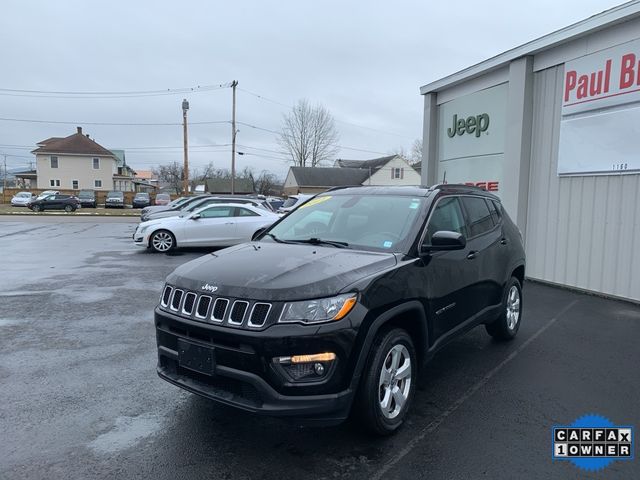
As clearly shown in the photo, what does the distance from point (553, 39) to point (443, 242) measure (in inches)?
282

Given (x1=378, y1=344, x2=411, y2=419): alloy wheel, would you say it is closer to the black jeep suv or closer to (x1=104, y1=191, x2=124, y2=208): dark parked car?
the black jeep suv

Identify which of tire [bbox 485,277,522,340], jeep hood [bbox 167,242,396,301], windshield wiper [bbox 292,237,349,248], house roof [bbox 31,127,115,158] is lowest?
tire [bbox 485,277,522,340]

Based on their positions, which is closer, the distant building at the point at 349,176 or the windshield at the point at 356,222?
the windshield at the point at 356,222

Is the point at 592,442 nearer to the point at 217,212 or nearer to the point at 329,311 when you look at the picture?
the point at 329,311

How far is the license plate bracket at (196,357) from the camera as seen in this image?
305 centimetres

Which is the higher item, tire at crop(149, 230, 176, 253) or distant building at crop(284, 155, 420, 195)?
distant building at crop(284, 155, 420, 195)

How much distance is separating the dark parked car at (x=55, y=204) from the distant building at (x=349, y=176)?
101 feet

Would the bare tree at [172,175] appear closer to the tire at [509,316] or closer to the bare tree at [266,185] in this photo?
the bare tree at [266,185]

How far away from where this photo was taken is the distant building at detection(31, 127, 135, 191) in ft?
196

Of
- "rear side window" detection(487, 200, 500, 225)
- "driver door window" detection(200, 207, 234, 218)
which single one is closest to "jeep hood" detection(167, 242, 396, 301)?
"rear side window" detection(487, 200, 500, 225)

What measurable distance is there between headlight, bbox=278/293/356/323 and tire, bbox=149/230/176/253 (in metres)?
11.1

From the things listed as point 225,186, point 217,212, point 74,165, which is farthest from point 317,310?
point 225,186

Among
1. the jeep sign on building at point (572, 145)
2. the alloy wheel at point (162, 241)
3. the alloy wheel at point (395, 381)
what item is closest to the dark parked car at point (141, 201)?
the alloy wheel at point (162, 241)

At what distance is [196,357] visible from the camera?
10.3ft
